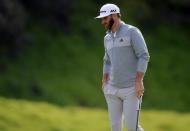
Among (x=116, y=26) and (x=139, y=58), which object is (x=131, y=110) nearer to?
(x=139, y=58)

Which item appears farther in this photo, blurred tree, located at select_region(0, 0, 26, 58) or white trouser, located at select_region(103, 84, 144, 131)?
blurred tree, located at select_region(0, 0, 26, 58)

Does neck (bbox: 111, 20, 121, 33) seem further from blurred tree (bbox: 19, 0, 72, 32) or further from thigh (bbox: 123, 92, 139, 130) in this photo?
blurred tree (bbox: 19, 0, 72, 32)

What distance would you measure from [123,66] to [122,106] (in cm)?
97

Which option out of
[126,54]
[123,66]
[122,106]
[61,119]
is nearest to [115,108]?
[122,106]

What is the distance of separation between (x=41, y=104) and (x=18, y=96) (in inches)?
142

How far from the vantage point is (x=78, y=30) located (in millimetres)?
53000

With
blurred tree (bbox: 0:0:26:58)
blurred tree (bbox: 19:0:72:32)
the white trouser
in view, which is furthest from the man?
blurred tree (bbox: 19:0:72:32)

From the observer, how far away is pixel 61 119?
3294cm

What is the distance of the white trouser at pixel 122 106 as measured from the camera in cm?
1278

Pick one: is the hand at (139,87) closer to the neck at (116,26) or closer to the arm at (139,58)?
the arm at (139,58)

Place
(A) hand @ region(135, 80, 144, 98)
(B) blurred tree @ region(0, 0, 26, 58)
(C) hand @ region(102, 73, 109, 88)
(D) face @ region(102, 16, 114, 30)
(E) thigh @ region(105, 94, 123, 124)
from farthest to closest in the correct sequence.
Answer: (B) blurred tree @ region(0, 0, 26, 58)
(C) hand @ region(102, 73, 109, 88)
(E) thigh @ region(105, 94, 123, 124)
(D) face @ region(102, 16, 114, 30)
(A) hand @ region(135, 80, 144, 98)

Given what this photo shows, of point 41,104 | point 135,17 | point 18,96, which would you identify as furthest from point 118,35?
point 135,17

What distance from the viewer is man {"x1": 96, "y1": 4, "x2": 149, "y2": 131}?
12.7 metres

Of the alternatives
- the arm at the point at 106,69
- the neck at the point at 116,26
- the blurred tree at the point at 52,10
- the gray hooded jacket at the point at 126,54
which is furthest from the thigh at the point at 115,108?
the blurred tree at the point at 52,10
